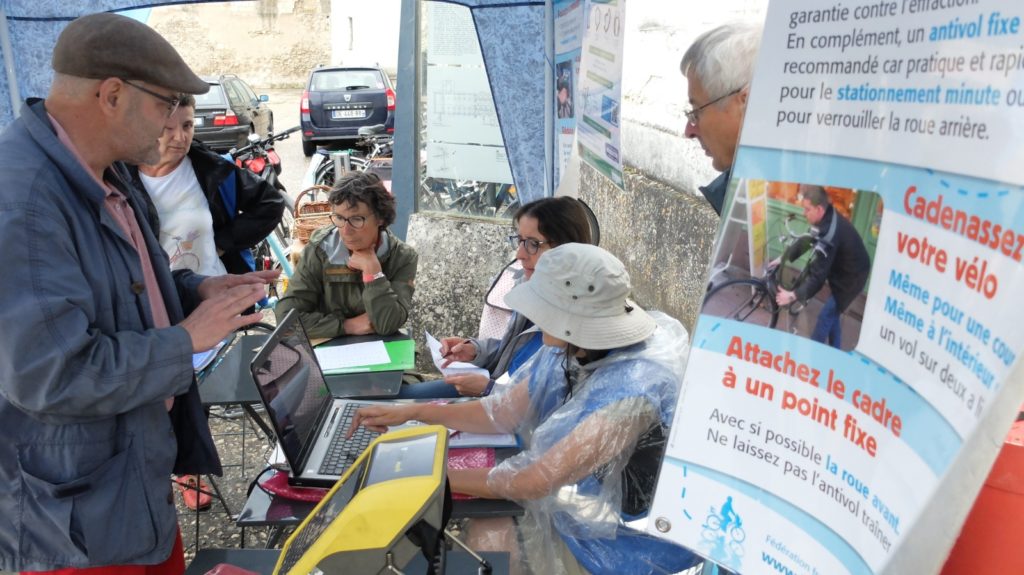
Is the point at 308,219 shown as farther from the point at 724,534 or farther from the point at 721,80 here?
the point at 724,534

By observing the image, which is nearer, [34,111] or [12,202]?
[12,202]

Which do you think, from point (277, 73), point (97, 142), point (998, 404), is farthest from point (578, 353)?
point (277, 73)

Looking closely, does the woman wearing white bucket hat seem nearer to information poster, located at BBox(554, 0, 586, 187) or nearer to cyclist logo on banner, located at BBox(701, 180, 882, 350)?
cyclist logo on banner, located at BBox(701, 180, 882, 350)

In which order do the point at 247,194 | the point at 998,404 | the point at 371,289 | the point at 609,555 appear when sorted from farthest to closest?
the point at 247,194 < the point at 371,289 < the point at 609,555 < the point at 998,404

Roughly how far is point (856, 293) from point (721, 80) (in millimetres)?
959

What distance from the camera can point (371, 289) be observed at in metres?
3.31

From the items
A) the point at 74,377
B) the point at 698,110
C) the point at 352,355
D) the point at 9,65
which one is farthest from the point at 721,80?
the point at 9,65

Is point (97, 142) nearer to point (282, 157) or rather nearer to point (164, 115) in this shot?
point (164, 115)

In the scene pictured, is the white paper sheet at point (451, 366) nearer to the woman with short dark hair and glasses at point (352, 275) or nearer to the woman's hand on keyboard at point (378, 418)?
the woman with short dark hair and glasses at point (352, 275)

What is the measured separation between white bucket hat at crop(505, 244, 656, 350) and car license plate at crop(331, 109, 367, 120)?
1133 cm

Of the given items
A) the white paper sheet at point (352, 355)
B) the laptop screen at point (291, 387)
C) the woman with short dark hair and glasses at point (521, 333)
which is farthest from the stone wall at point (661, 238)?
the laptop screen at point (291, 387)

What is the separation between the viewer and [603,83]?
2.62m

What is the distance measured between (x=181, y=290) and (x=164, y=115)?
1.97 ft

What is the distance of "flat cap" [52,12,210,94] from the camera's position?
155cm
